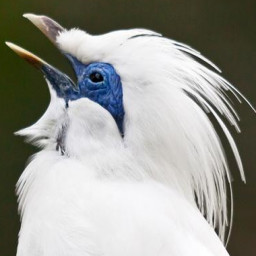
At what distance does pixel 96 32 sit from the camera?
5520mm

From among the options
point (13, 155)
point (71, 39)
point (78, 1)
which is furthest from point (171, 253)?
point (78, 1)

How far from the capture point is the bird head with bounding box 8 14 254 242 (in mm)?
3027

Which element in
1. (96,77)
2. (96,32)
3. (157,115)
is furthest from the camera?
(96,32)

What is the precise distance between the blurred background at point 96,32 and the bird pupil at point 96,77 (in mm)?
2104

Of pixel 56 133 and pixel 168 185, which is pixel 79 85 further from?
pixel 168 185

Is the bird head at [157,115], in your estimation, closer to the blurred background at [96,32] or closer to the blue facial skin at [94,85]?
the blue facial skin at [94,85]

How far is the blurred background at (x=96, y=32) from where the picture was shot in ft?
18.0

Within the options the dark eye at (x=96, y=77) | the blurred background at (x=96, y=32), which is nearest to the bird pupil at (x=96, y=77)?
the dark eye at (x=96, y=77)

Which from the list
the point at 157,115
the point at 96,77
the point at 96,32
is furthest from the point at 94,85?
the point at 96,32

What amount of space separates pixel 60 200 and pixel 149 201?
0.21 metres

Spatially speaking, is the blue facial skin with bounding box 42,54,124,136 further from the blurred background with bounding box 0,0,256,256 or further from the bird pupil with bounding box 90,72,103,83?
the blurred background with bounding box 0,0,256,256

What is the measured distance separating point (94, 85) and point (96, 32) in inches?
93.6

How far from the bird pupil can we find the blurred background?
6.90 feet

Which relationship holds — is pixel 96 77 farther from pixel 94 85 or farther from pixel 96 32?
pixel 96 32
